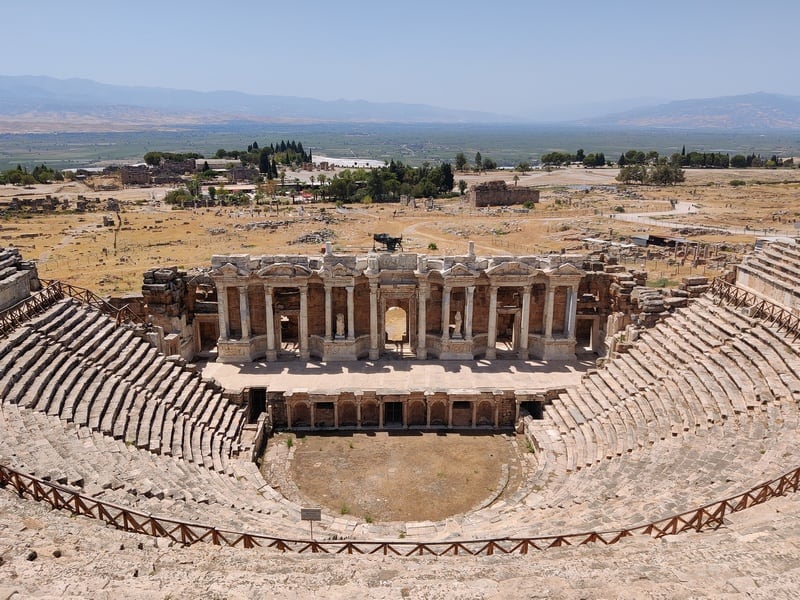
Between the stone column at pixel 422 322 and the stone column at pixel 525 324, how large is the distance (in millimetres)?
4987

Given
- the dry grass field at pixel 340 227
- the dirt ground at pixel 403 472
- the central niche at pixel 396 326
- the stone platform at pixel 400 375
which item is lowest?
the dirt ground at pixel 403 472

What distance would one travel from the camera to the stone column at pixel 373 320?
3222cm

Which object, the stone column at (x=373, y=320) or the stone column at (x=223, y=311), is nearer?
the stone column at (x=223, y=311)

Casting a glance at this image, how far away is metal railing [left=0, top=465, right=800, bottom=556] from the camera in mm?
14133

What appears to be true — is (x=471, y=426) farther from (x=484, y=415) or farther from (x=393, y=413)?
(x=393, y=413)

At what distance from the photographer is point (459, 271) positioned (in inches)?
1255

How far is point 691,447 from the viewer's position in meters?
→ 19.6

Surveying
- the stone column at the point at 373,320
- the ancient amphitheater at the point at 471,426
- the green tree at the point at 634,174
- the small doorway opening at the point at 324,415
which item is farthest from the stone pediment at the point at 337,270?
the green tree at the point at 634,174

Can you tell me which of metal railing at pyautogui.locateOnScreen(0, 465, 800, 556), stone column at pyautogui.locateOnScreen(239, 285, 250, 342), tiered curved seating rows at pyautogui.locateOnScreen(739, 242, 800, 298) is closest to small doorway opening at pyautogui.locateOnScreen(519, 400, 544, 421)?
tiered curved seating rows at pyautogui.locateOnScreen(739, 242, 800, 298)

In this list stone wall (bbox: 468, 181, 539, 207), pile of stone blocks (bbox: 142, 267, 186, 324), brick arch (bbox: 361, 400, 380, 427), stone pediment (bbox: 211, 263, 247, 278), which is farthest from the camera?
stone wall (bbox: 468, 181, 539, 207)

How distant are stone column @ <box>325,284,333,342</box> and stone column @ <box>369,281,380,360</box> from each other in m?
2.05

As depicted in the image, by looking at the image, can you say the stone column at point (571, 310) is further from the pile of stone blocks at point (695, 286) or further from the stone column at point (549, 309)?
the pile of stone blocks at point (695, 286)

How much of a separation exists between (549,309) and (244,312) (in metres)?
15.6

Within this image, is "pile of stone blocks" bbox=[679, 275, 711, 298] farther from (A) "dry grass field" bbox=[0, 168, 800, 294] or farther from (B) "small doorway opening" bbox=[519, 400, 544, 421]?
(A) "dry grass field" bbox=[0, 168, 800, 294]
